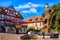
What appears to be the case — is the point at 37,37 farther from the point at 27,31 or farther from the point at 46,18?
the point at 46,18

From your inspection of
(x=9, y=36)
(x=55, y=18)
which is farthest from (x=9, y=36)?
(x=55, y=18)

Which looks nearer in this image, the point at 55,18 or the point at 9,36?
the point at 9,36

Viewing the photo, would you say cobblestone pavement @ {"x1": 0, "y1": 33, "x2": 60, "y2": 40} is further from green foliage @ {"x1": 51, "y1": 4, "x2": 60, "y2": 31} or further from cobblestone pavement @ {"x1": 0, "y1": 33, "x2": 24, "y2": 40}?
green foliage @ {"x1": 51, "y1": 4, "x2": 60, "y2": 31}

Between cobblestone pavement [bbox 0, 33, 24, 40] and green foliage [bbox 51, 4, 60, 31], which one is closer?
cobblestone pavement [bbox 0, 33, 24, 40]

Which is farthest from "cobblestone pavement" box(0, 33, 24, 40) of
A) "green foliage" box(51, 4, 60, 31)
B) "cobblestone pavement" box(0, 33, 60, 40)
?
"green foliage" box(51, 4, 60, 31)

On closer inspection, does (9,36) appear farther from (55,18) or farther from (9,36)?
(55,18)

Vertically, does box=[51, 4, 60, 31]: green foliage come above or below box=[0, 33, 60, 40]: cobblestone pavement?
above

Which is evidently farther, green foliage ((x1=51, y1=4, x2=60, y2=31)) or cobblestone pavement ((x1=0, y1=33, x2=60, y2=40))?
green foliage ((x1=51, y1=4, x2=60, y2=31))

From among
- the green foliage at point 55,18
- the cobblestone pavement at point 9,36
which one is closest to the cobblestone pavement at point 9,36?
the cobblestone pavement at point 9,36

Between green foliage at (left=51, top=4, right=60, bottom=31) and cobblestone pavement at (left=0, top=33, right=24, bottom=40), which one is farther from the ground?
green foliage at (left=51, top=4, right=60, bottom=31)

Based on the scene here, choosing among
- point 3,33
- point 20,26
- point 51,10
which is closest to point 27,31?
point 20,26

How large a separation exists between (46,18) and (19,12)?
296cm

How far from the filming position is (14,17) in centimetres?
1575

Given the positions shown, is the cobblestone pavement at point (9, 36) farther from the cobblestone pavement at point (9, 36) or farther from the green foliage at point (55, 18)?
the green foliage at point (55, 18)
